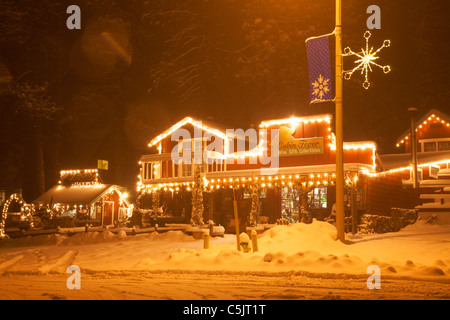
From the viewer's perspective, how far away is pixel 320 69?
1355 centimetres

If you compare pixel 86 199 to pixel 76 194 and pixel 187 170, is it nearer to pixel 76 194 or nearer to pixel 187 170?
pixel 76 194

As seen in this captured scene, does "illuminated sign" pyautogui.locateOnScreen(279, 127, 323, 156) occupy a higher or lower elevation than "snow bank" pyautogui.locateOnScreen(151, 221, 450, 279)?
higher

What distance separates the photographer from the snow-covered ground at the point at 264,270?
8797mm

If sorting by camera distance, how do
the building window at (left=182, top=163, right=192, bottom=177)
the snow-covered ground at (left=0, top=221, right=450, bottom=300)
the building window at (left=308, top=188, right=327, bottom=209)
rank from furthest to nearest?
the building window at (left=308, top=188, right=327, bottom=209), the building window at (left=182, top=163, right=192, bottom=177), the snow-covered ground at (left=0, top=221, right=450, bottom=300)

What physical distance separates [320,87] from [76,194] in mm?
25650

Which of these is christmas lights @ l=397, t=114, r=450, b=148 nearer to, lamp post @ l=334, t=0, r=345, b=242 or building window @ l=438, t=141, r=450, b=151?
building window @ l=438, t=141, r=450, b=151

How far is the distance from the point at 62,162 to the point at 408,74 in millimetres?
29639

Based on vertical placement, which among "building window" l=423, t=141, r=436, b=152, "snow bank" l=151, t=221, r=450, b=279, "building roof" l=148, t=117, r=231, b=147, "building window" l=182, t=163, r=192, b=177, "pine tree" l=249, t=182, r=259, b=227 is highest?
"building roof" l=148, t=117, r=231, b=147

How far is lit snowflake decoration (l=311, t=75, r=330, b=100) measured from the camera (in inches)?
534

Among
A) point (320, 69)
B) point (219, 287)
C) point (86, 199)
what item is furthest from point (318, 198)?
point (219, 287)

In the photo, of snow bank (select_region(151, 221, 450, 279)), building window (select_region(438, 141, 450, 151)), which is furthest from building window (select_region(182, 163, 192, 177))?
building window (select_region(438, 141, 450, 151))

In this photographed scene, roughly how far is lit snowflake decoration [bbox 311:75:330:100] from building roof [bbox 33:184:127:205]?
921 inches
